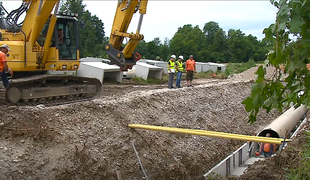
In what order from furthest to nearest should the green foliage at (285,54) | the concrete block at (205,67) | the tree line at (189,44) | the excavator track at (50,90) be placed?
1. the tree line at (189,44)
2. the concrete block at (205,67)
3. the excavator track at (50,90)
4. the green foliage at (285,54)

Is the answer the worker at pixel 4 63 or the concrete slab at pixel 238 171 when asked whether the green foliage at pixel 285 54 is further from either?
the worker at pixel 4 63

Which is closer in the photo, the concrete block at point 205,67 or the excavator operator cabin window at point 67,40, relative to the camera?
the excavator operator cabin window at point 67,40

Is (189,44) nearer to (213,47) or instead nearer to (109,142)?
(213,47)

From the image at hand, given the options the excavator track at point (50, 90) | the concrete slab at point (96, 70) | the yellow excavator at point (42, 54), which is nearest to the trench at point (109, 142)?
the excavator track at point (50, 90)

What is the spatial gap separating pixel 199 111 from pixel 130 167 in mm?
5455

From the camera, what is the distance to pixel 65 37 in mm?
11617

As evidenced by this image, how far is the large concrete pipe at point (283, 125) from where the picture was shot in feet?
35.3

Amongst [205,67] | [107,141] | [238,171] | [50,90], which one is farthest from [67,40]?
[205,67]

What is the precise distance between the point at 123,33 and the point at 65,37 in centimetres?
387

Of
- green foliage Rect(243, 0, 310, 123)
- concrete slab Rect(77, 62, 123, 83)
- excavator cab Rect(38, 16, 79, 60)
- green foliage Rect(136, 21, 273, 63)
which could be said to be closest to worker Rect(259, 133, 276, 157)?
excavator cab Rect(38, 16, 79, 60)

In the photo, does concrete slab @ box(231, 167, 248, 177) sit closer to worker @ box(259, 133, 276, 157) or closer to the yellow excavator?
worker @ box(259, 133, 276, 157)

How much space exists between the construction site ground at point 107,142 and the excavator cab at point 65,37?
2303 mm

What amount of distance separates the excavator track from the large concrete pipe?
17.7 feet

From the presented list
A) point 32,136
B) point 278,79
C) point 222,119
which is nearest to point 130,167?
point 32,136
